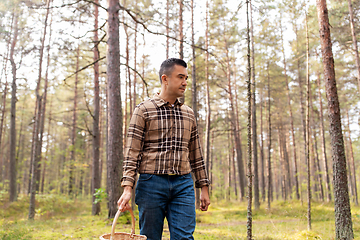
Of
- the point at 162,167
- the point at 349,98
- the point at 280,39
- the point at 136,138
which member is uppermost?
the point at 280,39

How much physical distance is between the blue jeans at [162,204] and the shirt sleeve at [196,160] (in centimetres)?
37

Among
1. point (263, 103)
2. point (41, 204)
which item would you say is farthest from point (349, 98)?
point (41, 204)

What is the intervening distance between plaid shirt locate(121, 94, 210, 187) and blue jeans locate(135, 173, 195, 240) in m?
0.09

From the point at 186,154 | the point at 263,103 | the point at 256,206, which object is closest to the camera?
the point at 186,154

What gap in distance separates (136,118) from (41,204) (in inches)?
666

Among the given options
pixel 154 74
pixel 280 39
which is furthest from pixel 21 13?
pixel 280 39

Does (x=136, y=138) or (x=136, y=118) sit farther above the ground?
(x=136, y=118)

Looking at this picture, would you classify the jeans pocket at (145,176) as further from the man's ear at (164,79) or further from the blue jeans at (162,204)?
the man's ear at (164,79)

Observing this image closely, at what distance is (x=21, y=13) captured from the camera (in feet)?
50.7

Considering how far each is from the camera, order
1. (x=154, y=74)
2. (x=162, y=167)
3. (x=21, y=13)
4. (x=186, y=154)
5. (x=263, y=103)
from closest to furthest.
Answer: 1. (x=162, y=167)
2. (x=186, y=154)
3. (x=21, y=13)
4. (x=154, y=74)
5. (x=263, y=103)

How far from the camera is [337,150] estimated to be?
6.68 meters

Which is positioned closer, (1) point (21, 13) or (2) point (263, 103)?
(1) point (21, 13)

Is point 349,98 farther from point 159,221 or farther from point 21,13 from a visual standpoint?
point 21,13

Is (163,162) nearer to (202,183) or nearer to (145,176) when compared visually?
(145,176)
